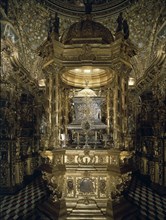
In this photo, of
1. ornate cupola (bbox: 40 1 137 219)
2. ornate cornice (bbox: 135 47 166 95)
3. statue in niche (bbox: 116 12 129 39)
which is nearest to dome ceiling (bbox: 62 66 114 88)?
ornate cupola (bbox: 40 1 137 219)

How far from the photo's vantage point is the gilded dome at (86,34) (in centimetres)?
577

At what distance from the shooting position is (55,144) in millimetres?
5586

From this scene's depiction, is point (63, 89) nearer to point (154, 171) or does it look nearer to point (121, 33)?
point (121, 33)

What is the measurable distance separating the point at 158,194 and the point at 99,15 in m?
7.55

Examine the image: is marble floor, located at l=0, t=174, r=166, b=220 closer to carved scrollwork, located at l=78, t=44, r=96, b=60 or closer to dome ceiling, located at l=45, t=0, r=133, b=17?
carved scrollwork, located at l=78, t=44, r=96, b=60

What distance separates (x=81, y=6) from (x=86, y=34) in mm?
4501

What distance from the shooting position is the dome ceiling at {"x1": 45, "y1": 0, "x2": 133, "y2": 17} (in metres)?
9.38

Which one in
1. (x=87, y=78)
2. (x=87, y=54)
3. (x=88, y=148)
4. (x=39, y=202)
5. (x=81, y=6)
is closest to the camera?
(x=87, y=54)

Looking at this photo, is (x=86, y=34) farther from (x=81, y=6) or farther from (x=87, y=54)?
(x=81, y=6)

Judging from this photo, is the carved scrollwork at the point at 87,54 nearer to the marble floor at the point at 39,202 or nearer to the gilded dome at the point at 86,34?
the gilded dome at the point at 86,34

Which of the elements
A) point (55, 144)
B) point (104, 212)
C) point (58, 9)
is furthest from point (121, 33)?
point (58, 9)

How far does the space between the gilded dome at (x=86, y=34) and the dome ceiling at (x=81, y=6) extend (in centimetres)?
378

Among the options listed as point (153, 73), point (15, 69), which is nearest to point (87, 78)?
point (15, 69)

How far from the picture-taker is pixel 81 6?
9.66m
